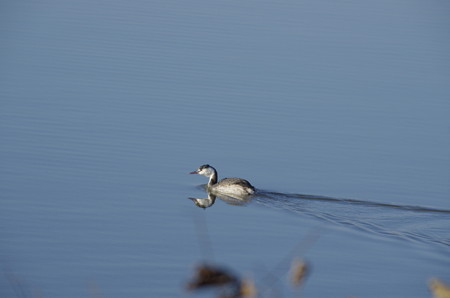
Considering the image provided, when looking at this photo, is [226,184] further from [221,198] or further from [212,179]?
[212,179]

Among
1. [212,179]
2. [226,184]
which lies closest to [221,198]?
[226,184]

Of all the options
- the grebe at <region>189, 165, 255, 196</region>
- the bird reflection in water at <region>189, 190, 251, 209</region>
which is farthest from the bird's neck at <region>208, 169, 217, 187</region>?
the bird reflection in water at <region>189, 190, 251, 209</region>

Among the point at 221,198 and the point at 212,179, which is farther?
the point at 212,179

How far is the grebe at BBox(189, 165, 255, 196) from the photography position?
13391 millimetres

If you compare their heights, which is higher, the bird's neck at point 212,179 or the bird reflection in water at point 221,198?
the bird's neck at point 212,179

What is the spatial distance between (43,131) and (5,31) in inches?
341

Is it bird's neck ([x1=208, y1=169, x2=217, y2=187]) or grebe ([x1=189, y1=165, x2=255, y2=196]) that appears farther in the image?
bird's neck ([x1=208, y1=169, x2=217, y2=187])

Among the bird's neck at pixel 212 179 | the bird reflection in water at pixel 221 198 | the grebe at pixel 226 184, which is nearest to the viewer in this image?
the bird reflection in water at pixel 221 198

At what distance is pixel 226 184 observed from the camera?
14.0 metres

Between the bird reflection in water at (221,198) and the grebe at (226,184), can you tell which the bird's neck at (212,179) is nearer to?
the grebe at (226,184)

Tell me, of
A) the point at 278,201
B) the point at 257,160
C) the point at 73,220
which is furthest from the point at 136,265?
the point at 257,160

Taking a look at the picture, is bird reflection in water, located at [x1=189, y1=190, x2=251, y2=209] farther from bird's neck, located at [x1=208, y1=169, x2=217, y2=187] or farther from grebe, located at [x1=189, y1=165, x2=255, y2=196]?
bird's neck, located at [x1=208, y1=169, x2=217, y2=187]

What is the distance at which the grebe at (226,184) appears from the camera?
13391mm

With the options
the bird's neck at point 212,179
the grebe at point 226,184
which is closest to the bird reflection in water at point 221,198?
the grebe at point 226,184
